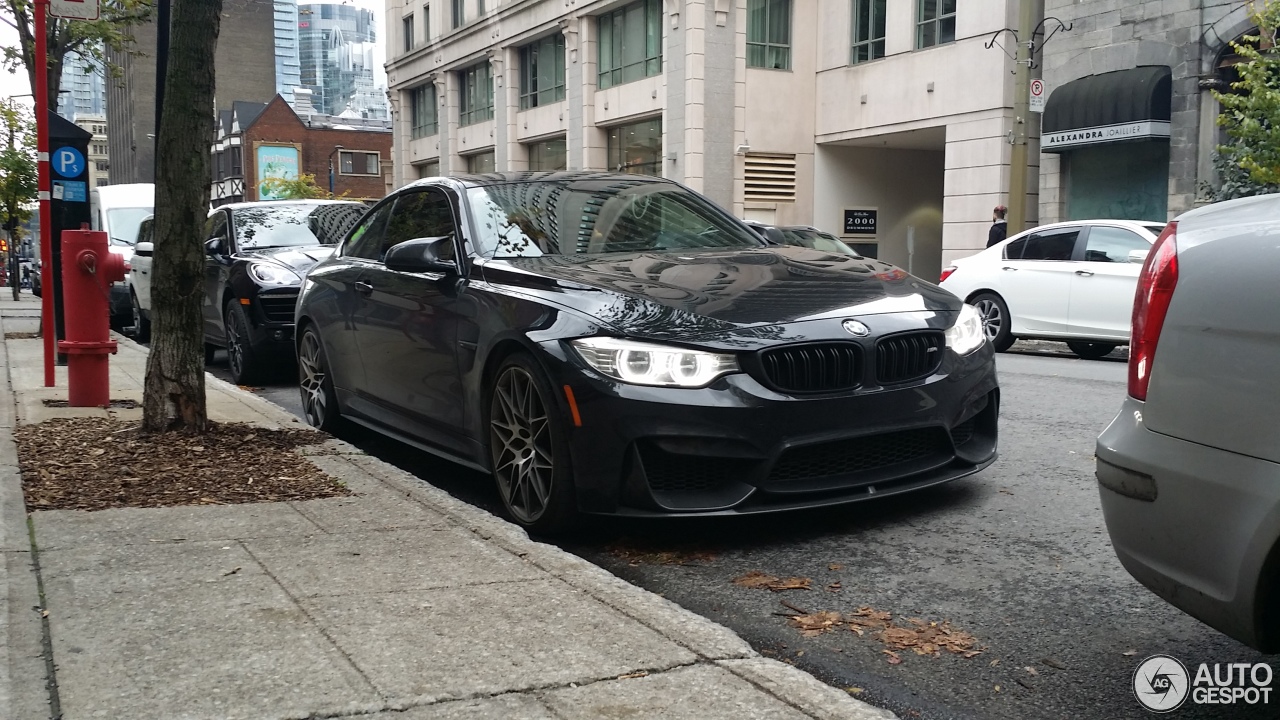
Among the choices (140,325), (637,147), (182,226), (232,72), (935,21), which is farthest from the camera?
(232,72)

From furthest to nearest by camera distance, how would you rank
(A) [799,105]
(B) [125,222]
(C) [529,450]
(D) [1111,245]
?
(A) [799,105] → (B) [125,222] → (D) [1111,245] → (C) [529,450]

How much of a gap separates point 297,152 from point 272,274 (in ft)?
276

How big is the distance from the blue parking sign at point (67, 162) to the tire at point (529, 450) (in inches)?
354

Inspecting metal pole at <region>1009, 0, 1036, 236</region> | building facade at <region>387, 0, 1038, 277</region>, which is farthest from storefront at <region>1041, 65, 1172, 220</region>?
metal pole at <region>1009, 0, 1036, 236</region>

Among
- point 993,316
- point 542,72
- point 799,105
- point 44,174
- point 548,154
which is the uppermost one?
point 542,72

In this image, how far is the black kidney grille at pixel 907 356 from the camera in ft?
15.5

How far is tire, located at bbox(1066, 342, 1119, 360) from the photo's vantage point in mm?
13992

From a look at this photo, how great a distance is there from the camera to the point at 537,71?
39.2 metres

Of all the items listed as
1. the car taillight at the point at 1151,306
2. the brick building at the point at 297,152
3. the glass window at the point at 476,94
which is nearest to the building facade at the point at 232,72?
the brick building at the point at 297,152

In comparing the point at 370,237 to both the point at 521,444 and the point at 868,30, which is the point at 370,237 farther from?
the point at 868,30

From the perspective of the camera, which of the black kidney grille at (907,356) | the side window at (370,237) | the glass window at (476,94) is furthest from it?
the glass window at (476,94)

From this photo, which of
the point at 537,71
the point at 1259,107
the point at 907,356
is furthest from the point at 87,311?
the point at 537,71

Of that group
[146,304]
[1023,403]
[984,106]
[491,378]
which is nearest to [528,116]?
[984,106]

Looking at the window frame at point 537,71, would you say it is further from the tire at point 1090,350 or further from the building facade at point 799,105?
the tire at point 1090,350
